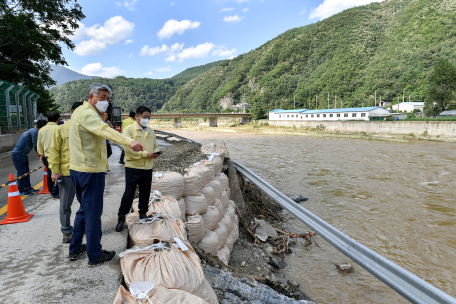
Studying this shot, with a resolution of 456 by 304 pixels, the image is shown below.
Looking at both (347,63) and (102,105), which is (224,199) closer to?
(102,105)

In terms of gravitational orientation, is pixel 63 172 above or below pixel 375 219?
above

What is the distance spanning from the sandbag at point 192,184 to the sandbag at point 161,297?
2362mm

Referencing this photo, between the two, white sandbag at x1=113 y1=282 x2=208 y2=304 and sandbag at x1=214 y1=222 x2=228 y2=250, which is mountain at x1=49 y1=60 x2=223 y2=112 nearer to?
sandbag at x1=214 y1=222 x2=228 y2=250

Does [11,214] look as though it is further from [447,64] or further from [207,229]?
[447,64]

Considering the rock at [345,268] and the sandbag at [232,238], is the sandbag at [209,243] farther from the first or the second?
the rock at [345,268]

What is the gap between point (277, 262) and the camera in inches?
176

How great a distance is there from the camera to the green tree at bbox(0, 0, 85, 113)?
12945mm

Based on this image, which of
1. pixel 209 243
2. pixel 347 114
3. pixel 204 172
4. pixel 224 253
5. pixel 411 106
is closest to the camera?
pixel 209 243

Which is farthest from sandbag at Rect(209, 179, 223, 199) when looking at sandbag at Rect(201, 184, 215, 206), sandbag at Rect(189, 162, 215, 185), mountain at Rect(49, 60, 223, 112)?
mountain at Rect(49, 60, 223, 112)

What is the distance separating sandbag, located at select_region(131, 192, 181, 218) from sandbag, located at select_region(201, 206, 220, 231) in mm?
956

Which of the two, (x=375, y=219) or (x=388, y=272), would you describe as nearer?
(x=388, y=272)

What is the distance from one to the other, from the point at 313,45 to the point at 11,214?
433ft

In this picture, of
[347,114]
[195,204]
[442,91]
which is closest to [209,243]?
[195,204]

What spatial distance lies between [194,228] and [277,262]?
1.79m
